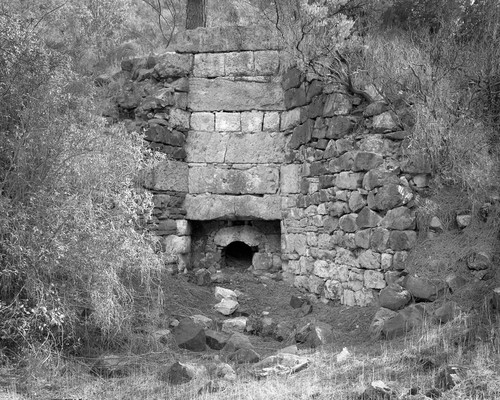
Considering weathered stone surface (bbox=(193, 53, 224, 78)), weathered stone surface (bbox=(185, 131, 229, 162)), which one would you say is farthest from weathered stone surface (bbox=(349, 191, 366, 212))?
weathered stone surface (bbox=(193, 53, 224, 78))

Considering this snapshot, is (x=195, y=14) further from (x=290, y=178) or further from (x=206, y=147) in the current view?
(x=290, y=178)

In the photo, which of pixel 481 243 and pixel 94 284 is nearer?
pixel 94 284

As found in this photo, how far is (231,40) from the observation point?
936 cm

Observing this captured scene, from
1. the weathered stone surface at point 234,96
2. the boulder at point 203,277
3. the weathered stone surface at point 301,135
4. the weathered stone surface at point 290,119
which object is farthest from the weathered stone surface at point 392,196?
the boulder at point 203,277

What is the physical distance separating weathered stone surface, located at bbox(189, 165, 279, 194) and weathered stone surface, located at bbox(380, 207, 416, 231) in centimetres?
260

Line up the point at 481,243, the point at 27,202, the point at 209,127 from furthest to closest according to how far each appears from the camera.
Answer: the point at 209,127 → the point at 481,243 → the point at 27,202

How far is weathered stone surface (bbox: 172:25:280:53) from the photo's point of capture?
9344mm

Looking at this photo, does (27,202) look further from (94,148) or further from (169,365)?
(169,365)

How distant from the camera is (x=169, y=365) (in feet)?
18.7

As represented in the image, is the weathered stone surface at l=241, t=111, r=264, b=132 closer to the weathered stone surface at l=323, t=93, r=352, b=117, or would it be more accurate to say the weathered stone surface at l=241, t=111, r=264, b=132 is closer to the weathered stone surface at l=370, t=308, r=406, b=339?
the weathered stone surface at l=323, t=93, r=352, b=117

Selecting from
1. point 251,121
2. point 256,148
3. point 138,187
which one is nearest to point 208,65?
point 251,121

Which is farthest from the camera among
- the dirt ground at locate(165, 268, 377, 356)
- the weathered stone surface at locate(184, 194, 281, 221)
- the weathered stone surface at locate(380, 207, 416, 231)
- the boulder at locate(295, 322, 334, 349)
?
the weathered stone surface at locate(184, 194, 281, 221)

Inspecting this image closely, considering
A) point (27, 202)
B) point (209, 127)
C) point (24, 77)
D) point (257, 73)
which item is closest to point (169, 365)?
point (27, 202)

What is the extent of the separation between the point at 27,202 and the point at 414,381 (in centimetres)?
393
